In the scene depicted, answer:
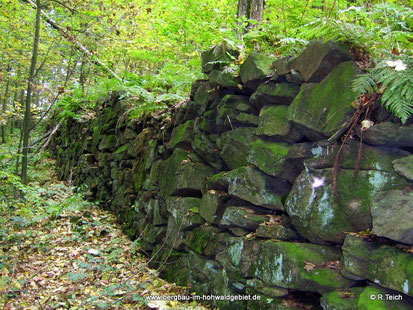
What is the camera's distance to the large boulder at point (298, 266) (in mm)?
2482

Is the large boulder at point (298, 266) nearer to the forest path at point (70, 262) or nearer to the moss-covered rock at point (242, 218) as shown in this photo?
the moss-covered rock at point (242, 218)

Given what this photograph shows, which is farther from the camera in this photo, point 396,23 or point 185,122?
point 185,122

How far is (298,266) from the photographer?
2627 mm

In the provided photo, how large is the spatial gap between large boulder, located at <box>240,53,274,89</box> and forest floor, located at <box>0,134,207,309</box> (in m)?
2.55

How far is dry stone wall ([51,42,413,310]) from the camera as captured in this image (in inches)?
90.3

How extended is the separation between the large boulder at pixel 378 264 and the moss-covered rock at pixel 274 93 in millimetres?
1525

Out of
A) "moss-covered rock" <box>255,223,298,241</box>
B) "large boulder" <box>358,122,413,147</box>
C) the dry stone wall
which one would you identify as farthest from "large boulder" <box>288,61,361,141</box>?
"moss-covered rock" <box>255,223,298,241</box>

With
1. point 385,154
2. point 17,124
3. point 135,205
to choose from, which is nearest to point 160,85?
point 135,205

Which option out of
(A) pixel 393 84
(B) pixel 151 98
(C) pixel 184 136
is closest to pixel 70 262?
(C) pixel 184 136

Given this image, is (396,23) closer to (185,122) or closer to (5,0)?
(185,122)

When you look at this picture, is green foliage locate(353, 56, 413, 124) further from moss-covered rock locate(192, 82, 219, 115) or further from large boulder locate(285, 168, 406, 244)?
moss-covered rock locate(192, 82, 219, 115)

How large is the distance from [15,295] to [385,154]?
4.19 metres

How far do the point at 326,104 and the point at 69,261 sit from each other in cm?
432

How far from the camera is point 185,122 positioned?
5.14m
